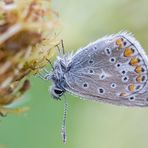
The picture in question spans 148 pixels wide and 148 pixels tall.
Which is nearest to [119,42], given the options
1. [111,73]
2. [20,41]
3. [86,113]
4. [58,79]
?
[111,73]

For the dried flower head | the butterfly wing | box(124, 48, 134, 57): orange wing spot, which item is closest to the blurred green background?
the butterfly wing

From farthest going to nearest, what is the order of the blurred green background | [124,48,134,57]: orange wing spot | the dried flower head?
1. the blurred green background
2. [124,48,134,57]: orange wing spot
3. the dried flower head

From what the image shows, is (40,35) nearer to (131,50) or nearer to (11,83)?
(11,83)

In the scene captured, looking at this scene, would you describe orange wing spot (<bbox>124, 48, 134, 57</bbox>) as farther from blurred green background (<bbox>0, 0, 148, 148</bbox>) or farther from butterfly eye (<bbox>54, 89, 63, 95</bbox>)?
blurred green background (<bbox>0, 0, 148, 148</bbox>)

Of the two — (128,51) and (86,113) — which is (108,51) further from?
(86,113)

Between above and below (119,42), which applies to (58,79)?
below

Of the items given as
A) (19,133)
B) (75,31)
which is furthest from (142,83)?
(19,133)
